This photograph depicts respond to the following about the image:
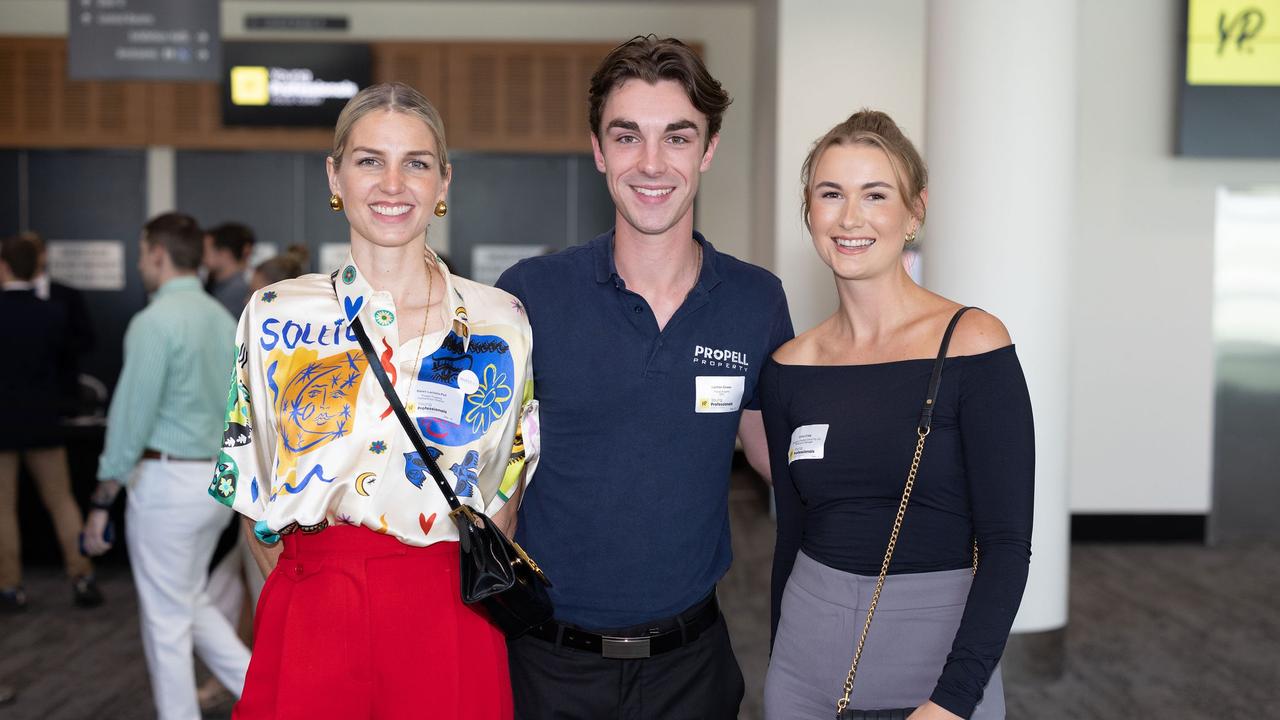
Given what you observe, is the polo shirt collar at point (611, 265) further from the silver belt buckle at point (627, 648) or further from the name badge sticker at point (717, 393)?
the silver belt buckle at point (627, 648)

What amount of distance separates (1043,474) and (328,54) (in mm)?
5982

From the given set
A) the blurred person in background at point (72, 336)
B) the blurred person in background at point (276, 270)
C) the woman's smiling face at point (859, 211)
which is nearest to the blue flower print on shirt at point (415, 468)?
the woman's smiling face at point (859, 211)

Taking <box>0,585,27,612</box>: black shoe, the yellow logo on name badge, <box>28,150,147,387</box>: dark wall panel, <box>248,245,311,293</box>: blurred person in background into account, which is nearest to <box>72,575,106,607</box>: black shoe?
<box>0,585,27,612</box>: black shoe

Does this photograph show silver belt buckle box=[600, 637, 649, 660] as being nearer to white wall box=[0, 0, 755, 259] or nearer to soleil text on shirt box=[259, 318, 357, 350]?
soleil text on shirt box=[259, 318, 357, 350]

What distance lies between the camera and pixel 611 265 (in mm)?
2041

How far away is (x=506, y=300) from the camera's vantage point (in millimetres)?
1932

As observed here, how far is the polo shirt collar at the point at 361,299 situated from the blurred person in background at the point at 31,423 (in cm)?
441

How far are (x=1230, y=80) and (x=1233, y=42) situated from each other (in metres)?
0.22

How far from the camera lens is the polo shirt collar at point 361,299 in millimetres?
1766

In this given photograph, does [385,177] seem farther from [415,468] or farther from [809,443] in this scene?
[809,443]

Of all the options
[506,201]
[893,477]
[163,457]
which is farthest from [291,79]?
[893,477]

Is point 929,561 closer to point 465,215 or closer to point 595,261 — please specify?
point 595,261

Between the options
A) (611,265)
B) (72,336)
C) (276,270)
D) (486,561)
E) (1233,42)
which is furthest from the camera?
(1233,42)

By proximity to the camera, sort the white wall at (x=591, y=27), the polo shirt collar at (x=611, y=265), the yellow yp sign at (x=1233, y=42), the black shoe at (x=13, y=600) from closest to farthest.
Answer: the polo shirt collar at (x=611, y=265)
the black shoe at (x=13, y=600)
the yellow yp sign at (x=1233, y=42)
the white wall at (x=591, y=27)
